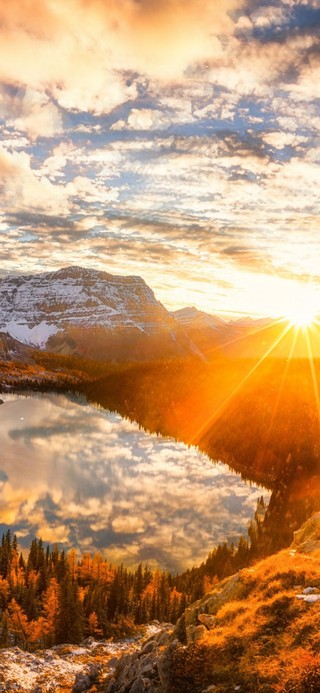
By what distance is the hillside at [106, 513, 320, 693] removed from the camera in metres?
20.6

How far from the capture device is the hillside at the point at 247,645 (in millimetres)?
20562

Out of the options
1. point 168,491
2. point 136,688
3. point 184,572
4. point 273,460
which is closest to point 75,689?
point 136,688

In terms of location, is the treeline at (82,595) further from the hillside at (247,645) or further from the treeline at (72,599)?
the hillside at (247,645)

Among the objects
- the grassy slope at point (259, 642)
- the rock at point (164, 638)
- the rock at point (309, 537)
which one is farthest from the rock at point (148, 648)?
the rock at point (309, 537)

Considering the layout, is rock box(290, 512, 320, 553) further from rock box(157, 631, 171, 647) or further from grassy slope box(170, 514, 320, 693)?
rock box(157, 631, 171, 647)

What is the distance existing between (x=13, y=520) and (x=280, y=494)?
88955 millimetres

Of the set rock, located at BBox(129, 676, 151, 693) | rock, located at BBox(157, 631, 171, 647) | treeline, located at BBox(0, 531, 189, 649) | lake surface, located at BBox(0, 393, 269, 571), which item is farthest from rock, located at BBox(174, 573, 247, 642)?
lake surface, located at BBox(0, 393, 269, 571)

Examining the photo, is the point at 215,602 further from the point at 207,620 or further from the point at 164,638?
the point at 164,638

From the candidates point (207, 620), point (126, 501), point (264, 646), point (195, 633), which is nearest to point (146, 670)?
point (195, 633)

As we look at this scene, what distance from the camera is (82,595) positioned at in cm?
7575

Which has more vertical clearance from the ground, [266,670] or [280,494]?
[266,670]

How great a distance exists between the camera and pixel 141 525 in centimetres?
11419

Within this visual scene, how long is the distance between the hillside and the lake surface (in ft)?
227

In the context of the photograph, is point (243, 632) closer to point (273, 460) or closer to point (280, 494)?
point (280, 494)
